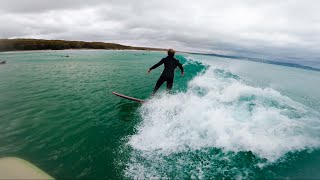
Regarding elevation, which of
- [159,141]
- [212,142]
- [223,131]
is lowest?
[159,141]

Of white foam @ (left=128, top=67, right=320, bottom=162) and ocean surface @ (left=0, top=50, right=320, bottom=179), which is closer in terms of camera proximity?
ocean surface @ (left=0, top=50, right=320, bottom=179)

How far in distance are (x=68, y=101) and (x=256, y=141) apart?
32.4 ft

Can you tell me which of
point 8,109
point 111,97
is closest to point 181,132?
point 111,97

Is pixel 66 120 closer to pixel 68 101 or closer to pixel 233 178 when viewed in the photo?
pixel 68 101

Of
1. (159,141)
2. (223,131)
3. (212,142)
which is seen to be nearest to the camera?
(212,142)

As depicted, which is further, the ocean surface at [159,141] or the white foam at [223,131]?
the white foam at [223,131]

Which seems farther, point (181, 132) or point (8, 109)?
point (8, 109)

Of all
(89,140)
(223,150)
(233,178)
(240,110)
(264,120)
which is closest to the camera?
(233,178)

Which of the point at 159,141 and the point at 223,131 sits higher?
the point at 223,131

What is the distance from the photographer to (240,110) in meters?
10.3

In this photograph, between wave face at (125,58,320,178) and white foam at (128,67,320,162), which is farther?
white foam at (128,67,320,162)

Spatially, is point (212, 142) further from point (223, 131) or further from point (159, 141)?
point (159, 141)

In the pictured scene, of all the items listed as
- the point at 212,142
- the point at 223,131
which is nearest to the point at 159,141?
the point at 212,142

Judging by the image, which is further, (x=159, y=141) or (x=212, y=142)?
(x=159, y=141)
